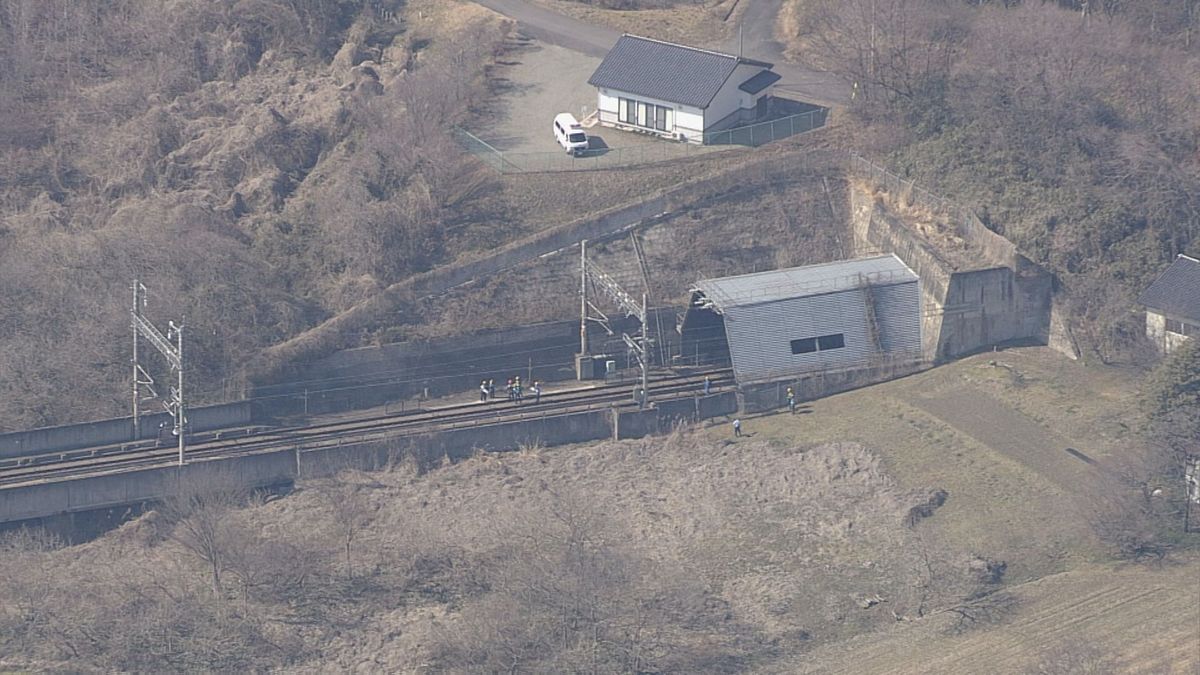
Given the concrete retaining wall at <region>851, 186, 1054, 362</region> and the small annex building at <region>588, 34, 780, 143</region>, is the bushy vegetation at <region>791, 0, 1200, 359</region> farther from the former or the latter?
the small annex building at <region>588, 34, 780, 143</region>

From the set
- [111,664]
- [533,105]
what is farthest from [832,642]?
[533,105]

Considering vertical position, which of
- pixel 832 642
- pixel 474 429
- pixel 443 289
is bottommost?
pixel 832 642

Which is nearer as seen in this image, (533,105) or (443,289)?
(443,289)

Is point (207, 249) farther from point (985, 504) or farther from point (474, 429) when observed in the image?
point (985, 504)

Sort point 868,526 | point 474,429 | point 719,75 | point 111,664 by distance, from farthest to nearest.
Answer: point 719,75
point 474,429
point 868,526
point 111,664

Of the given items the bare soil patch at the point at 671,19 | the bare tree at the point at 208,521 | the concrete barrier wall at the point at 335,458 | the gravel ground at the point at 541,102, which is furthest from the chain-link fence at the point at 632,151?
the bare tree at the point at 208,521

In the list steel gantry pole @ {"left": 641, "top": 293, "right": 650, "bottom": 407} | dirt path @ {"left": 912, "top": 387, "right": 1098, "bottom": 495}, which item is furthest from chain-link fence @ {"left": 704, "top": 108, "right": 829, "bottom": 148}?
dirt path @ {"left": 912, "top": 387, "right": 1098, "bottom": 495}

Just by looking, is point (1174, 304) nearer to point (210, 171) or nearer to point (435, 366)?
point (435, 366)
